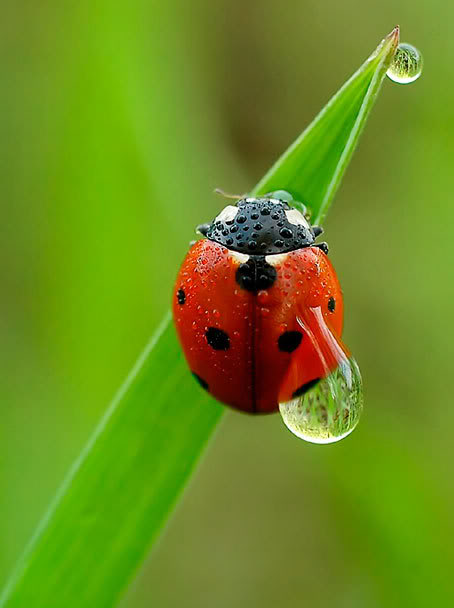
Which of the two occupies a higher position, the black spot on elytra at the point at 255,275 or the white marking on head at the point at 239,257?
the white marking on head at the point at 239,257

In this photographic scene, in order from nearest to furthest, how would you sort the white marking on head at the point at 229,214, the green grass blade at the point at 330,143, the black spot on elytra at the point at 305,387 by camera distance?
the green grass blade at the point at 330,143 < the black spot on elytra at the point at 305,387 < the white marking on head at the point at 229,214

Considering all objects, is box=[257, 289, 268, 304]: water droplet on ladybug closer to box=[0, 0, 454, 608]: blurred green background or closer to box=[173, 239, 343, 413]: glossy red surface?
box=[173, 239, 343, 413]: glossy red surface

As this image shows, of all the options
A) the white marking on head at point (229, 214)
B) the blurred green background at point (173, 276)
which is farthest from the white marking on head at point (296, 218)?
the blurred green background at point (173, 276)

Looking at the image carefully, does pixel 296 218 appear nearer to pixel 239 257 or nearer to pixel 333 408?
pixel 239 257

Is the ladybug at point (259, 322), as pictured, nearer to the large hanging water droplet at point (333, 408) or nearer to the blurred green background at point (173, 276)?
the large hanging water droplet at point (333, 408)

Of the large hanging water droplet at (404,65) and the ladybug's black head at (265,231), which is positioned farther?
the ladybug's black head at (265,231)

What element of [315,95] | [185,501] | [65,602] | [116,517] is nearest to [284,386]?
[116,517]
